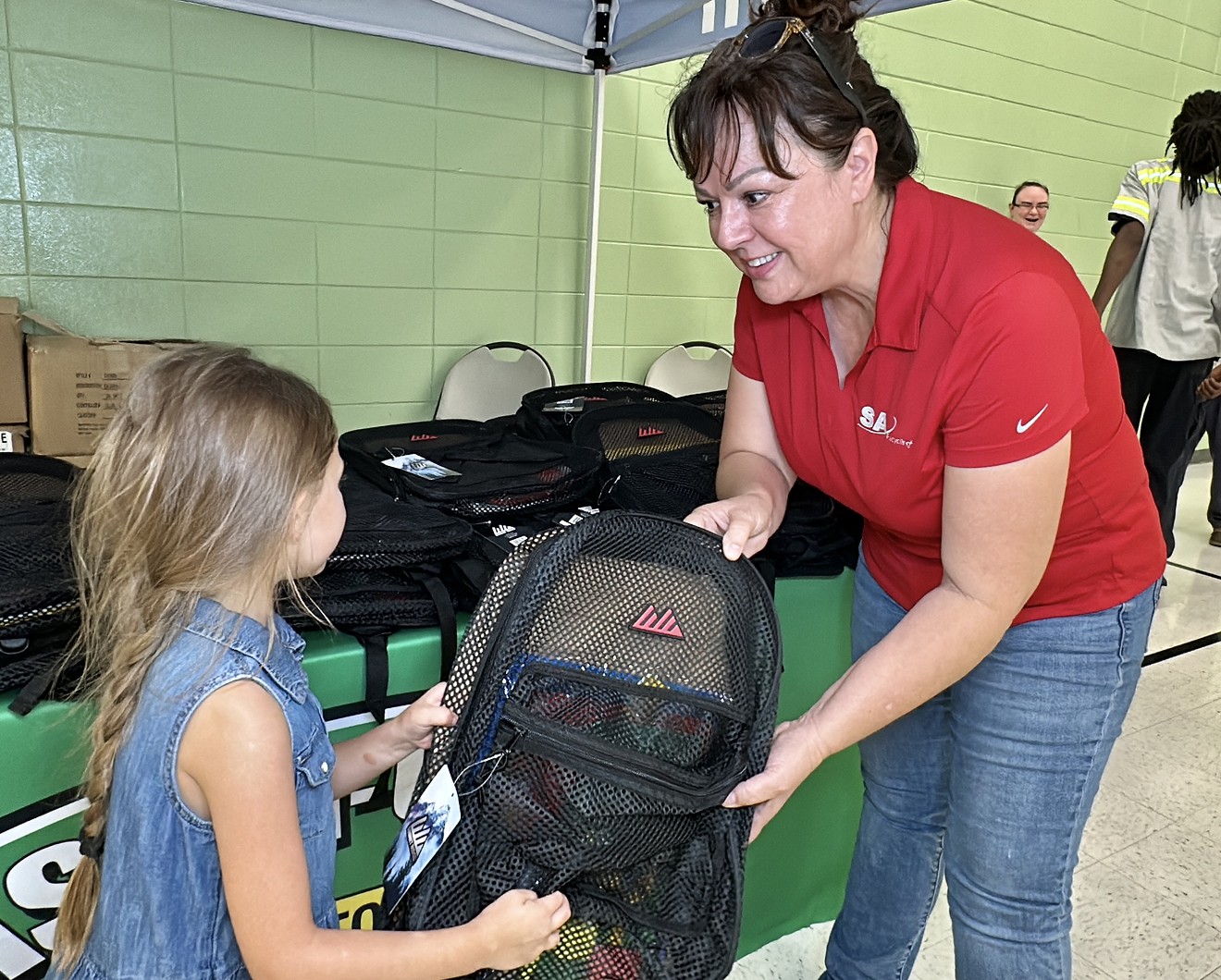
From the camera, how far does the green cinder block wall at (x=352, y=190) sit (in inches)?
106

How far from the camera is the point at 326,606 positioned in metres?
1.11

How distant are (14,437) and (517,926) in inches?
88.7

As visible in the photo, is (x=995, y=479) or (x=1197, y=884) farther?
(x=1197, y=884)

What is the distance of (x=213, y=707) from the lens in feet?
2.58

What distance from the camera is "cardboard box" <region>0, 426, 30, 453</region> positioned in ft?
7.96

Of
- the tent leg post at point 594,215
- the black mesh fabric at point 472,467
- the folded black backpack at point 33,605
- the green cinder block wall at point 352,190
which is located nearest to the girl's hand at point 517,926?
the folded black backpack at point 33,605

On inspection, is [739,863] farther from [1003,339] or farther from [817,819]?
[817,819]

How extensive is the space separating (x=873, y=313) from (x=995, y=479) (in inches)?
10.2

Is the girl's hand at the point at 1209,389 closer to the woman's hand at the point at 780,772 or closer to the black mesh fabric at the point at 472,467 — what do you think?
the black mesh fabric at the point at 472,467

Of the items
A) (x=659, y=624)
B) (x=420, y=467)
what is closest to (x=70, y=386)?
(x=420, y=467)

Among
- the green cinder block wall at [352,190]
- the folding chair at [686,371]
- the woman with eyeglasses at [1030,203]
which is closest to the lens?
the green cinder block wall at [352,190]

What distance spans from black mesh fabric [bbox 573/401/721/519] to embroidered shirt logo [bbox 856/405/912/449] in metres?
0.40

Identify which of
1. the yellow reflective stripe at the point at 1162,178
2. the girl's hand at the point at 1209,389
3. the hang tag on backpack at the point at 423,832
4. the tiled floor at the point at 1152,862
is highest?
the yellow reflective stripe at the point at 1162,178

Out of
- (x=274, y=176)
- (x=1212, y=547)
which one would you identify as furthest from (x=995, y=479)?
(x=1212, y=547)
